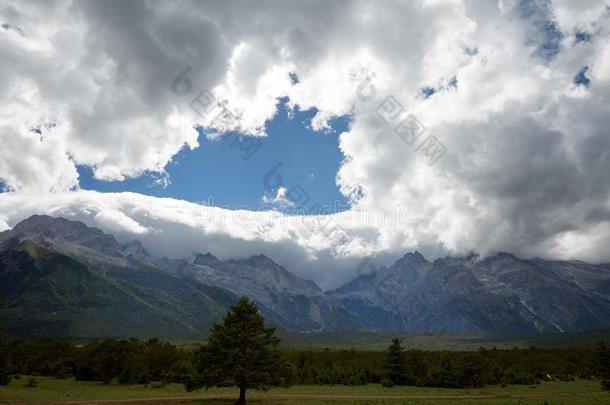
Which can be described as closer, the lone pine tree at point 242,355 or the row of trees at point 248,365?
the lone pine tree at point 242,355

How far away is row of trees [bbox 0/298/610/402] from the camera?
59156mm

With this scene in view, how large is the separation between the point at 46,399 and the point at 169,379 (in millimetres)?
42049

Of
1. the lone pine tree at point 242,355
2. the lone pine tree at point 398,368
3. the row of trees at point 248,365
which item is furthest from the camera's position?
the lone pine tree at point 398,368

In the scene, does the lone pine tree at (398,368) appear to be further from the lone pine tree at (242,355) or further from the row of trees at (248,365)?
the lone pine tree at (242,355)

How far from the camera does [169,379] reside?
103 m

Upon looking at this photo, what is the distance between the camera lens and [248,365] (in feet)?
190

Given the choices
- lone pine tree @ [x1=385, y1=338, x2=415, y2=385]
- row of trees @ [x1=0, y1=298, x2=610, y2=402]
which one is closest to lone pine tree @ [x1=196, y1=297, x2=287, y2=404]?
row of trees @ [x1=0, y1=298, x2=610, y2=402]

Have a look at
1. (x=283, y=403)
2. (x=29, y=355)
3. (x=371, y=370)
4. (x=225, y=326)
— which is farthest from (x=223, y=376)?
(x=29, y=355)

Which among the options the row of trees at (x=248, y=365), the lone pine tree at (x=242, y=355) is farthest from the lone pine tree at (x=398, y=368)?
the lone pine tree at (x=242, y=355)

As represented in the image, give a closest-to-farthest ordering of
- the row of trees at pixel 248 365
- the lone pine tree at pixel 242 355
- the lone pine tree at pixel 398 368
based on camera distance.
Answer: the lone pine tree at pixel 242 355, the row of trees at pixel 248 365, the lone pine tree at pixel 398 368

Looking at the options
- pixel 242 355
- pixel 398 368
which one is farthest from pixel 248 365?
pixel 398 368

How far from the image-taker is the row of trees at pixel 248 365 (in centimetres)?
5916

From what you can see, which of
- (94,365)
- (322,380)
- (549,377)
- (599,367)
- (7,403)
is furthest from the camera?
(549,377)

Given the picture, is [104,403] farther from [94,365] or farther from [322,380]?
[322,380]
